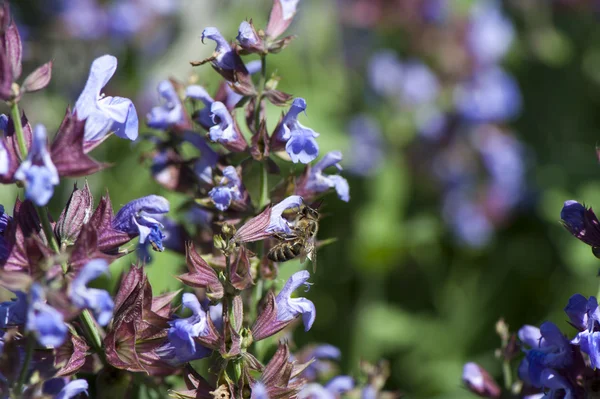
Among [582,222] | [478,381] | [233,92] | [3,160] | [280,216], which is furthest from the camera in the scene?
[233,92]

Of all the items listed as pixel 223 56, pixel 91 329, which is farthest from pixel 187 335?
pixel 223 56

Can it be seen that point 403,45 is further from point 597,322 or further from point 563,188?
point 597,322

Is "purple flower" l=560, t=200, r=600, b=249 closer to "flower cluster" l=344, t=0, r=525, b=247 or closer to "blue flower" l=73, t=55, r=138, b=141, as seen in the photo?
"blue flower" l=73, t=55, r=138, b=141

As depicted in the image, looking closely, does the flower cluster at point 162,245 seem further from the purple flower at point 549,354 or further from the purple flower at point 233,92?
the purple flower at point 549,354

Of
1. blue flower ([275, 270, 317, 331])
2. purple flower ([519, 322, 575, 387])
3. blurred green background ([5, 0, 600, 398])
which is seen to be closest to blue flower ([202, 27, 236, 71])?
blue flower ([275, 270, 317, 331])

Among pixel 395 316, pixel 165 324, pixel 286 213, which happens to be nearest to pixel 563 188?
pixel 395 316

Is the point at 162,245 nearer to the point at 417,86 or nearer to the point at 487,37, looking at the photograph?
the point at 417,86
